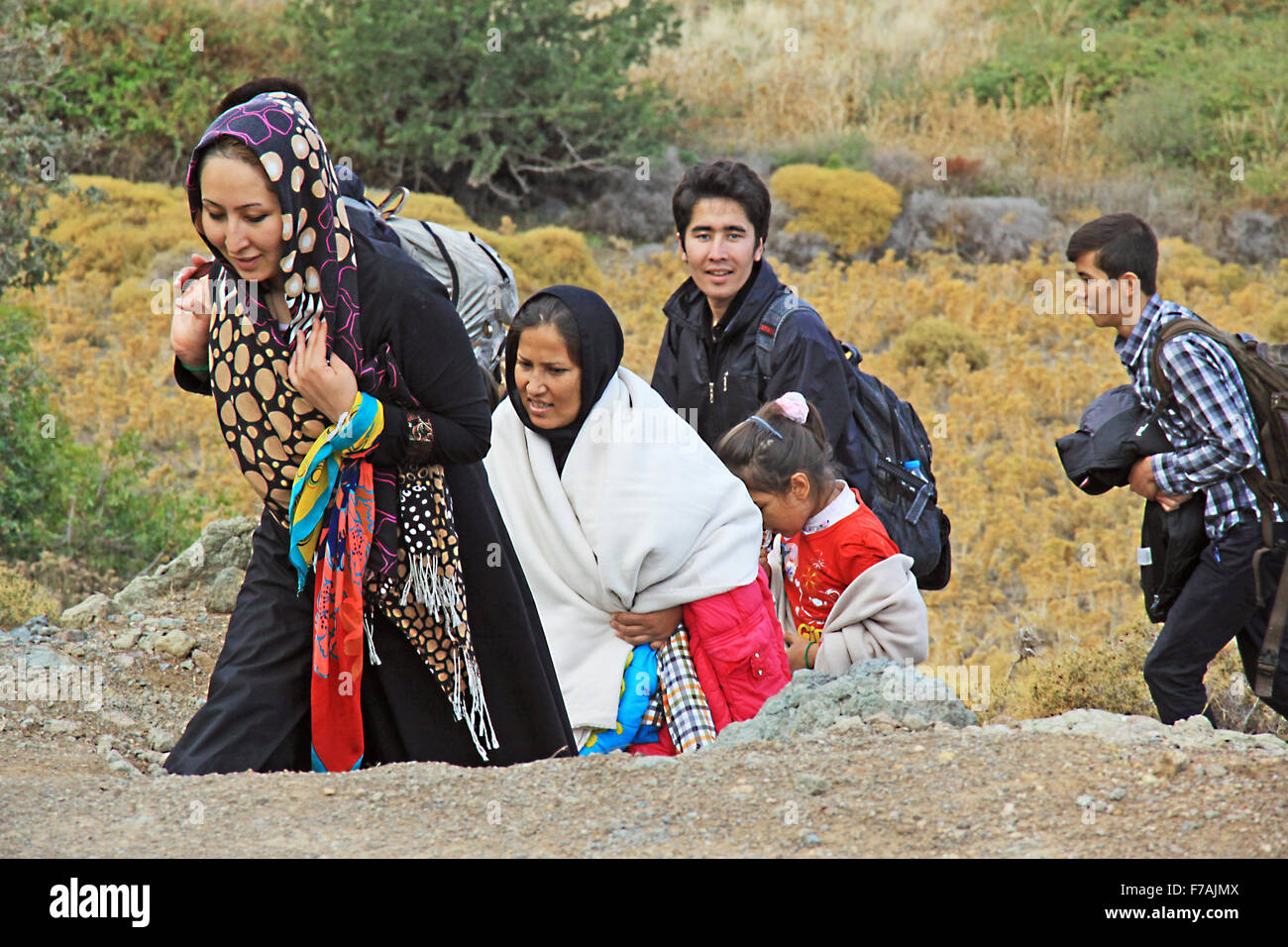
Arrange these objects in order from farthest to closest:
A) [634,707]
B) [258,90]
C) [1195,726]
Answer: [634,707]
[258,90]
[1195,726]

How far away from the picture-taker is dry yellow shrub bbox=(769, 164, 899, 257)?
13.1 m

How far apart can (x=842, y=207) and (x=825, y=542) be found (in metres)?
9.89

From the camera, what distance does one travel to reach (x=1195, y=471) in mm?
3939

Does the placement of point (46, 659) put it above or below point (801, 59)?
below

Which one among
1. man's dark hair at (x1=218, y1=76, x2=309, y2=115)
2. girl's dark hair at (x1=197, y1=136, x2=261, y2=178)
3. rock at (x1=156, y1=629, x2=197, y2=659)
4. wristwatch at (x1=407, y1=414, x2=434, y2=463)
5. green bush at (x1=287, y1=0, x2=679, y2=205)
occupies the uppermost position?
green bush at (x1=287, y1=0, x2=679, y2=205)

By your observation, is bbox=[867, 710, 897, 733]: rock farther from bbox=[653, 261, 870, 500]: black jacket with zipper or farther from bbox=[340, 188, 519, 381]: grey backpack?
bbox=[340, 188, 519, 381]: grey backpack

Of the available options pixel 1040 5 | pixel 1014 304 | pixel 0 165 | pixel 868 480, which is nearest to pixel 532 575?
pixel 868 480

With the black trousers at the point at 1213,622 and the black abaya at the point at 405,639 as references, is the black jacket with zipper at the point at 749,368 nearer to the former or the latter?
the black trousers at the point at 1213,622

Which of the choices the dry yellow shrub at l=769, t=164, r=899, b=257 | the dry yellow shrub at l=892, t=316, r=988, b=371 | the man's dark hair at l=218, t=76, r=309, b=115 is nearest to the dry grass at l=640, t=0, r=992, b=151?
the dry yellow shrub at l=769, t=164, r=899, b=257

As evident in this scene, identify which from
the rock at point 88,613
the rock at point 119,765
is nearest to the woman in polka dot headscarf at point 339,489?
the rock at point 119,765

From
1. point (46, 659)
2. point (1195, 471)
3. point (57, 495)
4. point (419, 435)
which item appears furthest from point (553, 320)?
point (57, 495)

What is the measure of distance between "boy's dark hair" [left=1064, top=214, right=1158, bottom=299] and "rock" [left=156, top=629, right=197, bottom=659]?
3401 millimetres

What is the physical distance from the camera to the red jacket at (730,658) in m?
3.55

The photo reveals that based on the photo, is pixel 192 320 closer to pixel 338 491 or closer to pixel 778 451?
pixel 338 491
